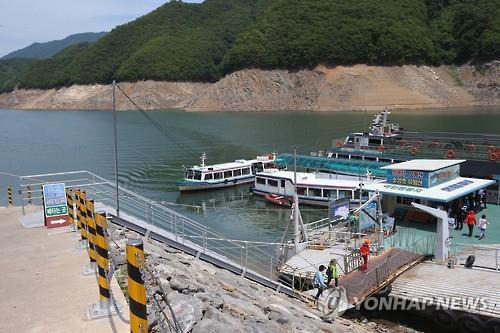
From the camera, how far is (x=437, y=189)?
26.9 metres

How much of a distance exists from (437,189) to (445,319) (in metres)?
10.6

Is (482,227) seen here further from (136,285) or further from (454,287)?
(136,285)

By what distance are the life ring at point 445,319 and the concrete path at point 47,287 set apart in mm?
11599

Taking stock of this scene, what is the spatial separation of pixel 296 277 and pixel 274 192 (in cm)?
2400

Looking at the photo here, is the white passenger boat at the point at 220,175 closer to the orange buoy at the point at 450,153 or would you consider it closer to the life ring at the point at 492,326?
the orange buoy at the point at 450,153

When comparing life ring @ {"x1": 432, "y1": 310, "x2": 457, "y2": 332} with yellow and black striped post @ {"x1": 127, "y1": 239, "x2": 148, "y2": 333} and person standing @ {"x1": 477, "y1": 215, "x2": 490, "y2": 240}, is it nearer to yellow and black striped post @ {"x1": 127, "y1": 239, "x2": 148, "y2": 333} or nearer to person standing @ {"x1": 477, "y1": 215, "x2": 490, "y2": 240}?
person standing @ {"x1": 477, "y1": 215, "x2": 490, "y2": 240}

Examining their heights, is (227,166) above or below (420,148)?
below

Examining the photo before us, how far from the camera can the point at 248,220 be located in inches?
1544

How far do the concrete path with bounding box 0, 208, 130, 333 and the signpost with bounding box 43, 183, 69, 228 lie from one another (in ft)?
1.64

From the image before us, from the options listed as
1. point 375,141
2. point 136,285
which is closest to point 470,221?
point 136,285

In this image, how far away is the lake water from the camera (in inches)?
1630

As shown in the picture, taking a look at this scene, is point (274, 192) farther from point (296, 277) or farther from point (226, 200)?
point (296, 277)

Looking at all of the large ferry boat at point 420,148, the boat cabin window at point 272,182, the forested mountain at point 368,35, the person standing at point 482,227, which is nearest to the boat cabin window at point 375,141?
the large ferry boat at point 420,148

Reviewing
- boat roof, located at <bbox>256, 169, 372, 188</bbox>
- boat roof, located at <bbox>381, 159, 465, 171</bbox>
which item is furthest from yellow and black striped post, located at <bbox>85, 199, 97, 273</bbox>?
boat roof, located at <bbox>256, 169, 372, 188</bbox>
